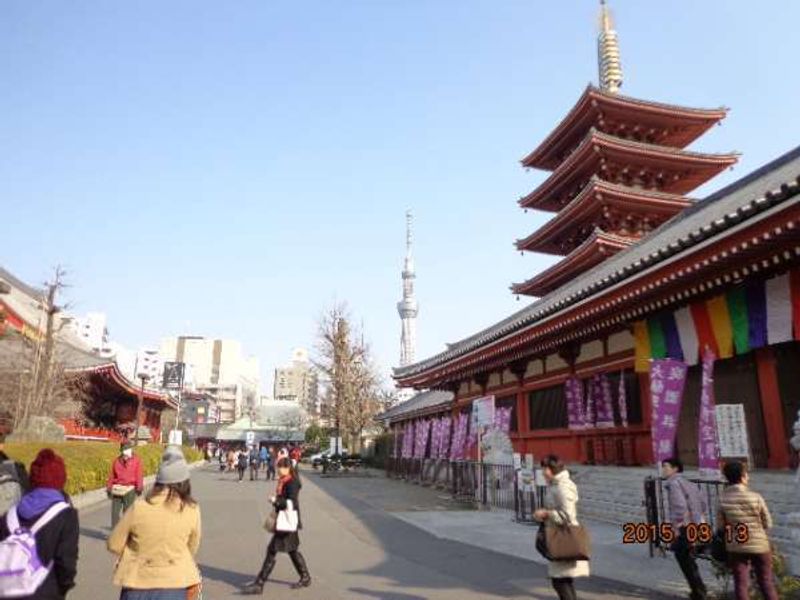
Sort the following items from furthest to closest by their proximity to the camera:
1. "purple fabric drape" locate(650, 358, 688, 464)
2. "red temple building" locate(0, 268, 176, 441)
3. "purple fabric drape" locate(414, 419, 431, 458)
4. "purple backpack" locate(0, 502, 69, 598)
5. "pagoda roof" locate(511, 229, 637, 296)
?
"red temple building" locate(0, 268, 176, 441), "purple fabric drape" locate(414, 419, 431, 458), "pagoda roof" locate(511, 229, 637, 296), "purple fabric drape" locate(650, 358, 688, 464), "purple backpack" locate(0, 502, 69, 598)

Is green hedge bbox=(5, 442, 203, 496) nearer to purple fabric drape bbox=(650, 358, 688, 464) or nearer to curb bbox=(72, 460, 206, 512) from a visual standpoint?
curb bbox=(72, 460, 206, 512)

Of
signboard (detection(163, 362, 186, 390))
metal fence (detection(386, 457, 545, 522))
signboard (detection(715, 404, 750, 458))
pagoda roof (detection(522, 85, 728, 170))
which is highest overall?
pagoda roof (detection(522, 85, 728, 170))

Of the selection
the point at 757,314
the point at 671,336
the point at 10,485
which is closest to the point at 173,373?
the point at 671,336

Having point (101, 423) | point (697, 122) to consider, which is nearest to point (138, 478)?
point (697, 122)

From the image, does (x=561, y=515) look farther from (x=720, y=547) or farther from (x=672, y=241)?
(x=672, y=241)

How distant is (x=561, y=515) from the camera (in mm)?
5348

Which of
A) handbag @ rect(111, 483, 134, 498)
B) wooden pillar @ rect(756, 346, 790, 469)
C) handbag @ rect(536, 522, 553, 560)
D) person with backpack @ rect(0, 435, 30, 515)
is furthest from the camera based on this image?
handbag @ rect(111, 483, 134, 498)

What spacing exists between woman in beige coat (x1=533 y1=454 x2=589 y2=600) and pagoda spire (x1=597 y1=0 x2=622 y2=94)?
→ 27.0m

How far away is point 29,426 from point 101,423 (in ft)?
51.4

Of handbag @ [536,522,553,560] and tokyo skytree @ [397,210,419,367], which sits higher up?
tokyo skytree @ [397,210,419,367]

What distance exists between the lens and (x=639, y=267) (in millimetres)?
10406

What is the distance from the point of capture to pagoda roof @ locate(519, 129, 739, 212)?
21984 mm

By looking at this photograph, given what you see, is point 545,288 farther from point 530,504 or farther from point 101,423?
point 101,423

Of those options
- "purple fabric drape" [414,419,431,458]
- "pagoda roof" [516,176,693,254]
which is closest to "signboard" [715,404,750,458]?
"pagoda roof" [516,176,693,254]
